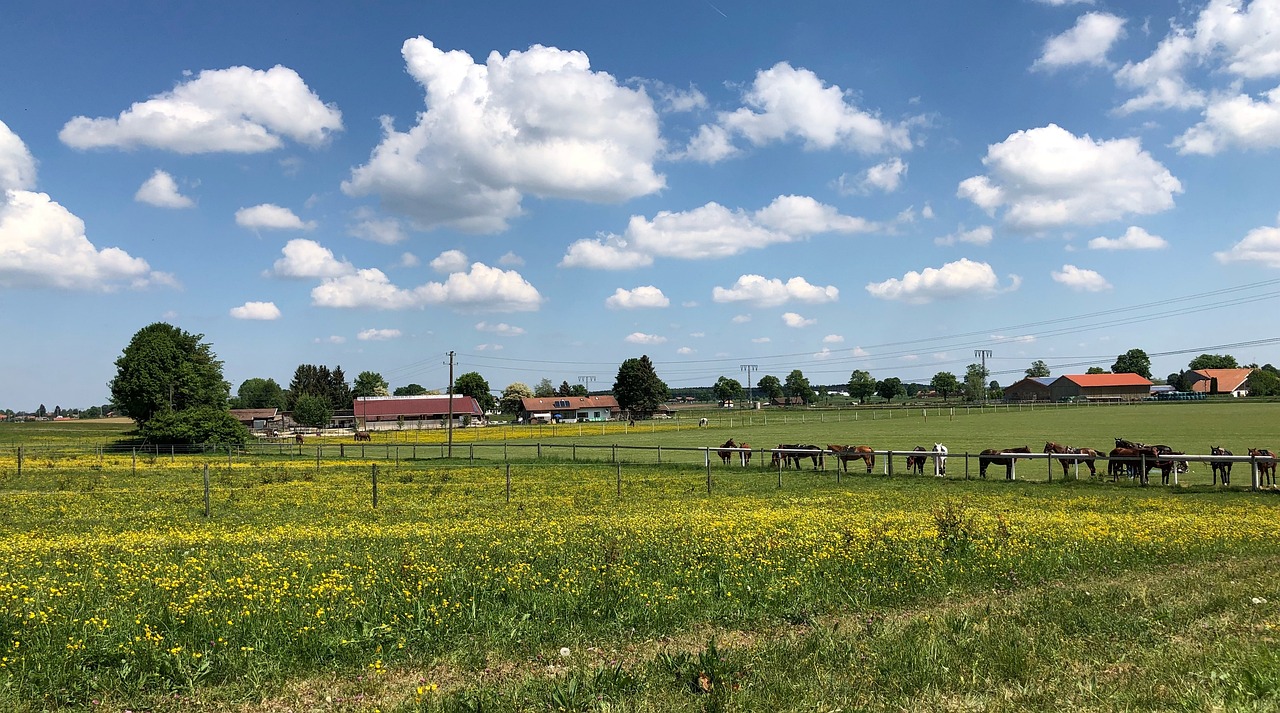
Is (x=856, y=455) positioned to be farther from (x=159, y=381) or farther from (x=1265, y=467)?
(x=159, y=381)

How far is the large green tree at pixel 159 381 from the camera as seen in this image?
85188 mm

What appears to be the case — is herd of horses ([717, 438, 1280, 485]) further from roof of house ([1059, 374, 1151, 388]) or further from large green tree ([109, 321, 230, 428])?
roof of house ([1059, 374, 1151, 388])

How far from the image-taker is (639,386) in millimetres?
154750

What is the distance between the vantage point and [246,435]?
65188 millimetres

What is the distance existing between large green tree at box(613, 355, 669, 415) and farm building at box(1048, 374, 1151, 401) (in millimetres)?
87222

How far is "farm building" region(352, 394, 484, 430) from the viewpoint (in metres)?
134

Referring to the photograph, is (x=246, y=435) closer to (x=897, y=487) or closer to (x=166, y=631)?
(x=897, y=487)

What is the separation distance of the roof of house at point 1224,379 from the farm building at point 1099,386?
66.1ft

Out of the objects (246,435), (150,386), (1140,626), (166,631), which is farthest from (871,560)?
(150,386)

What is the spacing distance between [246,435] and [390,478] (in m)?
39.9

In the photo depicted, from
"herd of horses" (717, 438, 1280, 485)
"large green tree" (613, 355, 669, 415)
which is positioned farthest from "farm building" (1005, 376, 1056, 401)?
"herd of horses" (717, 438, 1280, 485)

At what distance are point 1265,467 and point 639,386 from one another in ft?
426

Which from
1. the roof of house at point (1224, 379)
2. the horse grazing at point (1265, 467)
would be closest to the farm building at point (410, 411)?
the horse grazing at point (1265, 467)

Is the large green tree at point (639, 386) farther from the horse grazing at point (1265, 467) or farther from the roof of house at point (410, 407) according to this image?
the horse grazing at point (1265, 467)
